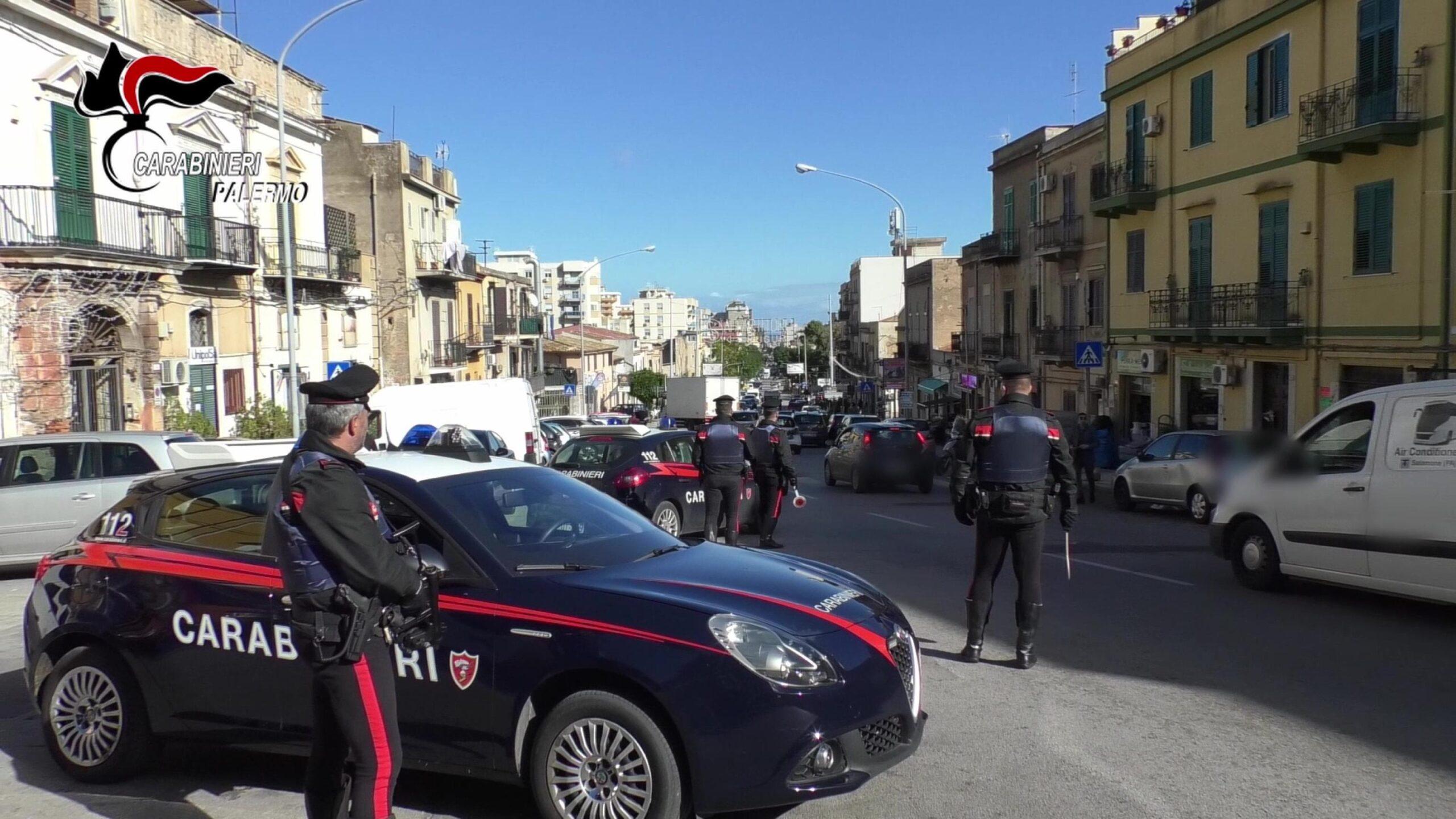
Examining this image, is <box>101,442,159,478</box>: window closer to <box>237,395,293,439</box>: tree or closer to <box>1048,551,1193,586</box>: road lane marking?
<box>1048,551,1193,586</box>: road lane marking

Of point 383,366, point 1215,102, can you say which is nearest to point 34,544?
point 1215,102

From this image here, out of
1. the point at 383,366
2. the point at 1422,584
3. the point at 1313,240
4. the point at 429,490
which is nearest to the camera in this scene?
the point at 429,490

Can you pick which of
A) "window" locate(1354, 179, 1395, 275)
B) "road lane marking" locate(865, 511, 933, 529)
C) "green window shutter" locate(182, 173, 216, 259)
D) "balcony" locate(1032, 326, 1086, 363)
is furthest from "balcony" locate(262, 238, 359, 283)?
"window" locate(1354, 179, 1395, 275)

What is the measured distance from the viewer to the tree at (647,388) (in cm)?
9231

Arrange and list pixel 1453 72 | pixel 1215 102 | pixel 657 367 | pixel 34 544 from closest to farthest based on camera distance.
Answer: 1. pixel 34 544
2. pixel 1453 72
3. pixel 1215 102
4. pixel 657 367

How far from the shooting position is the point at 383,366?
43875 mm

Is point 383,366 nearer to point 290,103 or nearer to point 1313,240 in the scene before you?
point 290,103

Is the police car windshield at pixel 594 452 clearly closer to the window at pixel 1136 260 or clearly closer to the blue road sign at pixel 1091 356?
the blue road sign at pixel 1091 356

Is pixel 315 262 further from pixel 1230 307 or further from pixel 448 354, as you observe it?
pixel 1230 307

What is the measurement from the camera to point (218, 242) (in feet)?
88.7

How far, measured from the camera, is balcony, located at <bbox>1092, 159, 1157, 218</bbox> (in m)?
29.4

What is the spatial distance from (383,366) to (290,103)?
44.2ft

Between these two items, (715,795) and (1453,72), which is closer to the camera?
(715,795)

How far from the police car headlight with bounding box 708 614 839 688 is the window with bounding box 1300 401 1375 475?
6.32 metres
